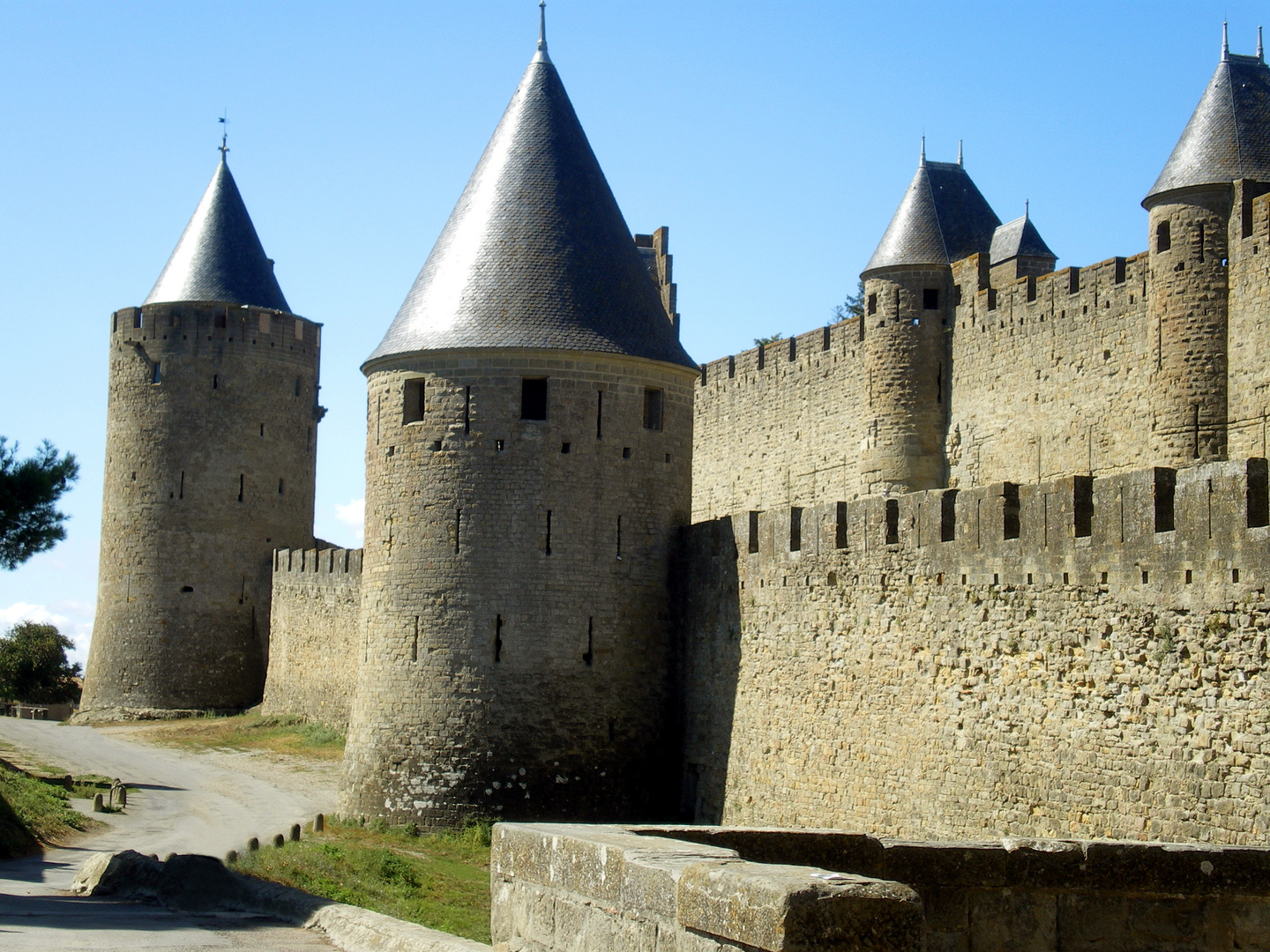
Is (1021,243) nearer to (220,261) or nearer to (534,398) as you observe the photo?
(534,398)

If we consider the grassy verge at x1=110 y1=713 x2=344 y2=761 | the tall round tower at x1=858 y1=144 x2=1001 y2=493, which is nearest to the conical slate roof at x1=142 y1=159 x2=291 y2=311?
the grassy verge at x1=110 y1=713 x2=344 y2=761

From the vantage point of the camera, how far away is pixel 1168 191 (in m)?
23.0

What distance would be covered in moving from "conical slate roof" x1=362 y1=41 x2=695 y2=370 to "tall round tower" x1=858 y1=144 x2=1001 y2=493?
966cm

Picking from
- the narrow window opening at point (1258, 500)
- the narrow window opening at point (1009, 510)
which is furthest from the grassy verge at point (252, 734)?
the narrow window opening at point (1258, 500)

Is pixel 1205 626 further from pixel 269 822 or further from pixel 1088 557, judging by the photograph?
pixel 269 822

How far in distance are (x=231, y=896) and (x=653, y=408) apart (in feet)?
28.6

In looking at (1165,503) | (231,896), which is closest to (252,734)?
(231,896)

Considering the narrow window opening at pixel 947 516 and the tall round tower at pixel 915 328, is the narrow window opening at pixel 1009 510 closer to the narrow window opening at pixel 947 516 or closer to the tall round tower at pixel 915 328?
the narrow window opening at pixel 947 516

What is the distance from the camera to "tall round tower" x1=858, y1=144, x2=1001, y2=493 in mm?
28953

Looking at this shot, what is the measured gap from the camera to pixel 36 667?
48.7 meters

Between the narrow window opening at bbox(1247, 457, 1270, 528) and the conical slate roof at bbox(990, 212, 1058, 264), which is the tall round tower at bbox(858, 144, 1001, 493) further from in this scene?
the narrow window opening at bbox(1247, 457, 1270, 528)

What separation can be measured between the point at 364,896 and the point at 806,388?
1951 cm

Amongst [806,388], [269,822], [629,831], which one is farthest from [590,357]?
[806,388]

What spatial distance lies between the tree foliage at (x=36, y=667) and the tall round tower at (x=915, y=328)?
93.8 ft
